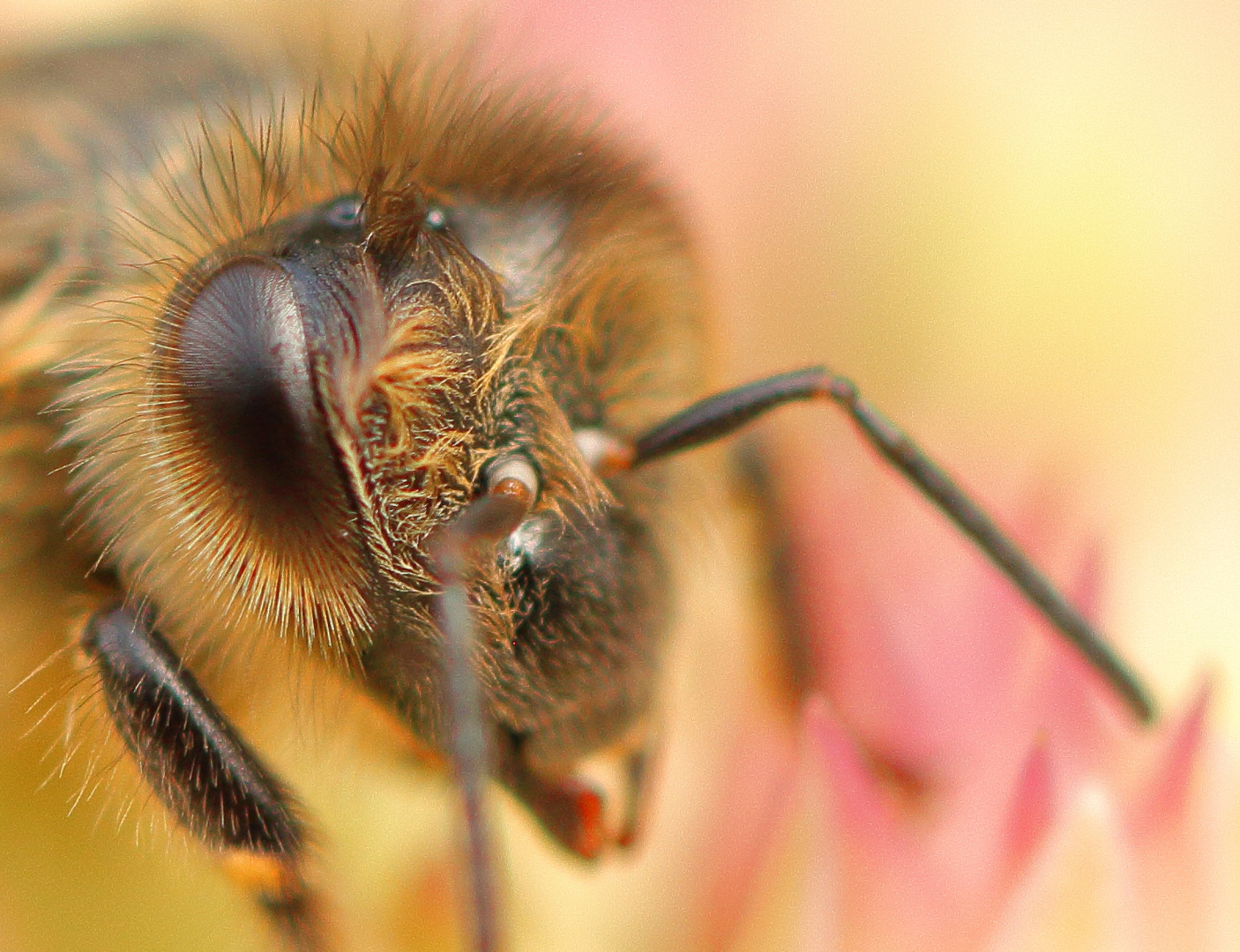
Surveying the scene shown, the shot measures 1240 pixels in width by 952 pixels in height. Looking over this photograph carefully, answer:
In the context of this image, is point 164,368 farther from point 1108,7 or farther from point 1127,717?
point 1108,7

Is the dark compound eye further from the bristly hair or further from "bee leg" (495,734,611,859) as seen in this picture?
"bee leg" (495,734,611,859)

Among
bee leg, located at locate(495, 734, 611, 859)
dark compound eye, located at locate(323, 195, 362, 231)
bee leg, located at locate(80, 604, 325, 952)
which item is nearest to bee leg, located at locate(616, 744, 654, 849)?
bee leg, located at locate(495, 734, 611, 859)

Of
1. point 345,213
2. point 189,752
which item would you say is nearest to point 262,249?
point 345,213

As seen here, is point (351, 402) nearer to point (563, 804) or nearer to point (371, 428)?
point (371, 428)

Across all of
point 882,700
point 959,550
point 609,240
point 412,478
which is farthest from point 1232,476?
point 412,478

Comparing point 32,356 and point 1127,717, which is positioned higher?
point 32,356

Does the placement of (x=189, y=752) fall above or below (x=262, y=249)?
below
